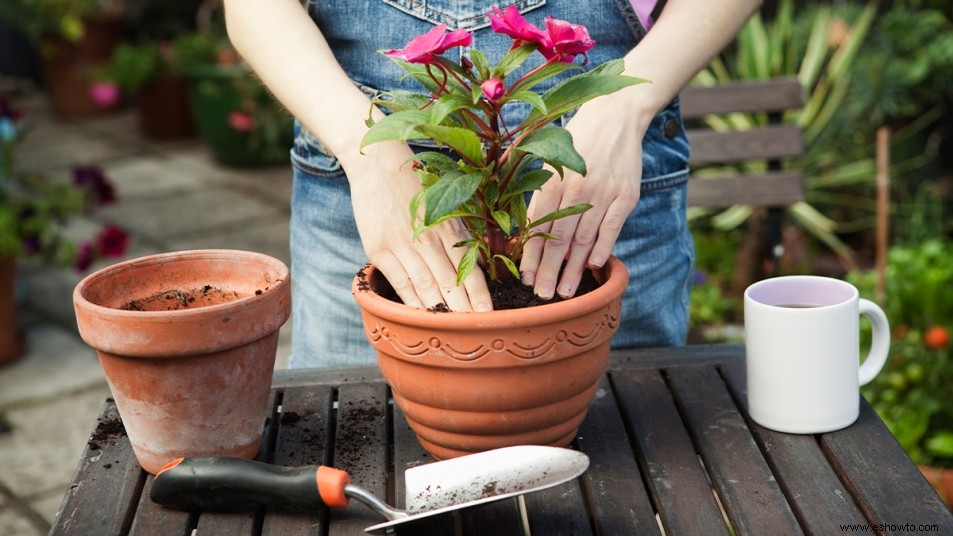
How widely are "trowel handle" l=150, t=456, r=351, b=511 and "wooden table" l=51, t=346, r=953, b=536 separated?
0.02 m

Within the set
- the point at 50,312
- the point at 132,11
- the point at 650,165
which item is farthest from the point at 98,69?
the point at 650,165

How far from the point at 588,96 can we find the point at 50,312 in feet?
10.1

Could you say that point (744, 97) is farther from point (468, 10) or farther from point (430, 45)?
point (430, 45)

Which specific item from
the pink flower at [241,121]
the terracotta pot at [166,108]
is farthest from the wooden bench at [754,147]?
the terracotta pot at [166,108]

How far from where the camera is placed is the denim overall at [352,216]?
56.0 inches

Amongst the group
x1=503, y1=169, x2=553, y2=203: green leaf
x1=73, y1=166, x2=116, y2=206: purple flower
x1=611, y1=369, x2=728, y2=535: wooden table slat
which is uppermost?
x1=503, y1=169, x2=553, y2=203: green leaf

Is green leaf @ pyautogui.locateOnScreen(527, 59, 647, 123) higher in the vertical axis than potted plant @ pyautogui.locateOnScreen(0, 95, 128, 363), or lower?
higher

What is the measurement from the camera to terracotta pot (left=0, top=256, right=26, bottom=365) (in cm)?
317

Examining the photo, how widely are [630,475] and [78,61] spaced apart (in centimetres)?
540

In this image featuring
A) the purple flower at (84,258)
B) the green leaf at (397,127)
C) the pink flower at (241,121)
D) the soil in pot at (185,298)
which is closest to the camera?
the green leaf at (397,127)

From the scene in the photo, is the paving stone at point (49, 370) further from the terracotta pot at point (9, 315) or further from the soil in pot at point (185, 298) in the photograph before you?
the soil in pot at point (185, 298)

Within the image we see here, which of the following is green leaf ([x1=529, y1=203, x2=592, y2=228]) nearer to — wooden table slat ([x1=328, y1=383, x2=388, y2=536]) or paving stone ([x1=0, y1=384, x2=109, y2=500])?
wooden table slat ([x1=328, y1=383, x2=388, y2=536])

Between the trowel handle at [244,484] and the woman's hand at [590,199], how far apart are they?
297 millimetres

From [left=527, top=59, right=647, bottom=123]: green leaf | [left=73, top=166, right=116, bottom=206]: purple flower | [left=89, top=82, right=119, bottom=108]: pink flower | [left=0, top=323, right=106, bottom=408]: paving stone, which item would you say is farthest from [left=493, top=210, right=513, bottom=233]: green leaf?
[left=89, top=82, right=119, bottom=108]: pink flower
